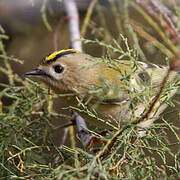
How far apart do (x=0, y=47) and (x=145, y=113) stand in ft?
3.34

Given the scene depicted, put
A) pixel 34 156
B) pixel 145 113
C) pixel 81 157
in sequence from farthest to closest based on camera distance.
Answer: pixel 34 156 → pixel 81 157 → pixel 145 113

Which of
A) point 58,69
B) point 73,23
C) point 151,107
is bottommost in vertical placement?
point 151,107

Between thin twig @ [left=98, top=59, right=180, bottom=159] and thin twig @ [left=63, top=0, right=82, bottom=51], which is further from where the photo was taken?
thin twig @ [left=63, top=0, right=82, bottom=51]

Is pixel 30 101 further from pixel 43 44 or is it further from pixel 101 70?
pixel 43 44

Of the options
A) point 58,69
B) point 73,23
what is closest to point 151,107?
point 58,69

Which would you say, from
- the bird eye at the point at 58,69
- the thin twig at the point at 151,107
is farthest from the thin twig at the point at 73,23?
the thin twig at the point at 151,107

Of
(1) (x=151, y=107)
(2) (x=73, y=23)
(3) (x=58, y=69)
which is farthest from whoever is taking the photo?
(2) (x=73, y=23)

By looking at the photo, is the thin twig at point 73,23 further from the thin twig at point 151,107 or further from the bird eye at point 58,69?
the thin twig at point 151,107

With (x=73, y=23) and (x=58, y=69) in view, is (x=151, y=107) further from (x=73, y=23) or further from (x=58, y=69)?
(x=73, y=23)

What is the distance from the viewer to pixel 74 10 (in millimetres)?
2342

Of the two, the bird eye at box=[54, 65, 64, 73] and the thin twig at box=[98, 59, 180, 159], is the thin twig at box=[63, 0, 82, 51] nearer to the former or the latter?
the bird eye at box=[54, 65, 64, 73]

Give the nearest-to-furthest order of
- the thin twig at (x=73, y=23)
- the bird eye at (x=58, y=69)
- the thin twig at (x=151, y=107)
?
the thin twig at (x=151, y=107) < the bird eye at (x=58, y=69) < the thin twig at (x=73, y=23)

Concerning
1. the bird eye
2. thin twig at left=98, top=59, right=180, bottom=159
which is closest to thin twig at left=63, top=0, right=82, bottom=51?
the bird eye

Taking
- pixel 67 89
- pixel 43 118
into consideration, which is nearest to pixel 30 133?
pixel 43 118
